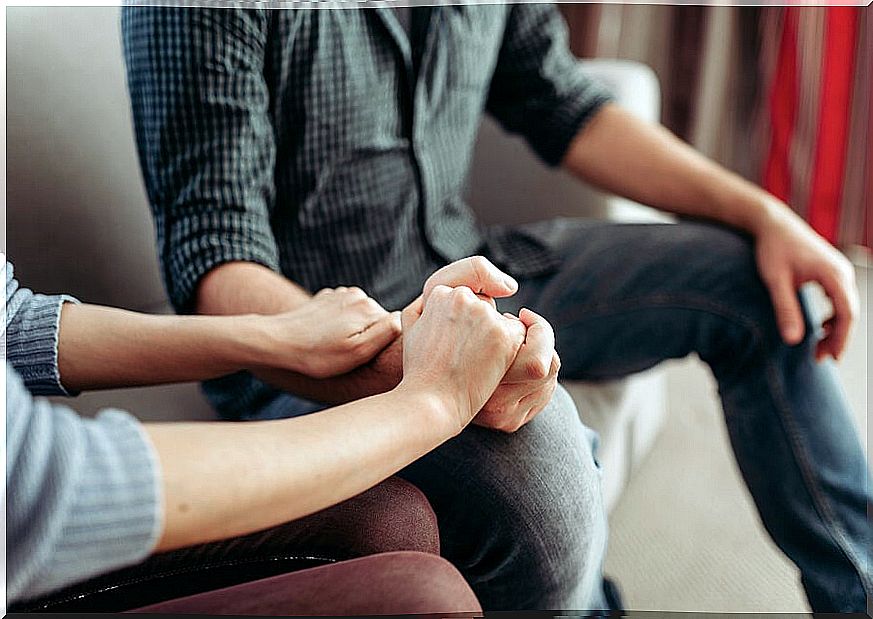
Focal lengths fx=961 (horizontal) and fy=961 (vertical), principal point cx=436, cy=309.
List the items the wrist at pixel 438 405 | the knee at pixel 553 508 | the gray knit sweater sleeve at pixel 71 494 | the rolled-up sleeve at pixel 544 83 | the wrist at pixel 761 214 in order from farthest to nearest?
the rolled-up sleeve at pixel 544 83 < the wrist at pixel 761 214 < the knee at pixel 553 508 < the wrist at pixel 438 405 < the gray knit sweater sleeve at pixel 71 494

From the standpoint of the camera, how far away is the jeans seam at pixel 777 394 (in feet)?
2.46

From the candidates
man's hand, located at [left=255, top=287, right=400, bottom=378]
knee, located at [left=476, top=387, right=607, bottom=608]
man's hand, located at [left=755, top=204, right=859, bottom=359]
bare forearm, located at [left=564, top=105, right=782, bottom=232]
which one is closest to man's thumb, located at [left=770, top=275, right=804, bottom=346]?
man's hand, located at [left=755, top=204, right=859, bottom=359]

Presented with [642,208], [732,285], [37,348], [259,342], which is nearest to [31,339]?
[37,348]

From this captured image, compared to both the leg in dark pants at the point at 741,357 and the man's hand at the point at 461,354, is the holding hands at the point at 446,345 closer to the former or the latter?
the man's hand at the point at 461,354

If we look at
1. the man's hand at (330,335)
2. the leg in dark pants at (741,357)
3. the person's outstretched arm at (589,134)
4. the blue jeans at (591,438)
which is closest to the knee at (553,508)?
the blue jeans at (591,438)

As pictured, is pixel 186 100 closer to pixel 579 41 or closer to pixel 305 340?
pixel 305 340

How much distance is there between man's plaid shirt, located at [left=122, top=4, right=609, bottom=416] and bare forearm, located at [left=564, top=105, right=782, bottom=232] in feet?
0.07

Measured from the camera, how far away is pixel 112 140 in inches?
33.3

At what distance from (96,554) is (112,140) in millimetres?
561

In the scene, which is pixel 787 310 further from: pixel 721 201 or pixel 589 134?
pixel 589 134

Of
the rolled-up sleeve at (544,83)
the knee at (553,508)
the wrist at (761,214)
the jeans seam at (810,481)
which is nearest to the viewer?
the knee at (553,508)

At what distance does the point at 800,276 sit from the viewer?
2.65ft

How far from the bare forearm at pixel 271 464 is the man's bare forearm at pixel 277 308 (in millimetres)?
129

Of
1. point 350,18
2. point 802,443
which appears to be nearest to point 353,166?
point 350,18
